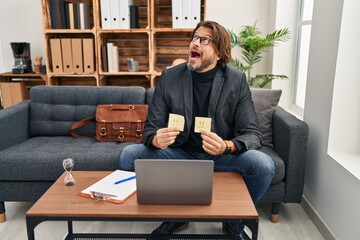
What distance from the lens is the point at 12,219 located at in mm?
1971

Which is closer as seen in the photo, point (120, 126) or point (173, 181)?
point (173, 181)

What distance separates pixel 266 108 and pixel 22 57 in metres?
2.47

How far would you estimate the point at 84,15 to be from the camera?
3053mm

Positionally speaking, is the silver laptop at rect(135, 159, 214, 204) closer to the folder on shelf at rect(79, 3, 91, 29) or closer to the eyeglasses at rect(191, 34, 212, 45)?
the eyeglasses at rect(191, 34, 212, 45)

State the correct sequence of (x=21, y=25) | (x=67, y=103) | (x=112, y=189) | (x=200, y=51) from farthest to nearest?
(x=21, y=25)
(x=67, y=103)
(x=200, y=51)
(x=112, y=189)

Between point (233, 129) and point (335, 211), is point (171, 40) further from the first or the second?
point (335, 211)

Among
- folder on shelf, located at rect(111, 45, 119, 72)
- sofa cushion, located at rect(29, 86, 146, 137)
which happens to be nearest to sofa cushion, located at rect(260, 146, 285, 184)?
sofa cushion, located at rect(29, 86, 146, 137)

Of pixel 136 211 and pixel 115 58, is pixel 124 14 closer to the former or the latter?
pixel 115 58

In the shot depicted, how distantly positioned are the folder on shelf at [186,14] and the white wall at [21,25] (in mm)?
1560

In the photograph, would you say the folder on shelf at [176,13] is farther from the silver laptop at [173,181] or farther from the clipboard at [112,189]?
the silver laptop at [173,181]

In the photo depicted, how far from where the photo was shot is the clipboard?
122 centimetres

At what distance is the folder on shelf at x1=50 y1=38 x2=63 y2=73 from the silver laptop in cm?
233

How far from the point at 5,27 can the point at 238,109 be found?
2.88m

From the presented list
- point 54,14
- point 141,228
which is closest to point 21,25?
point 54,14
